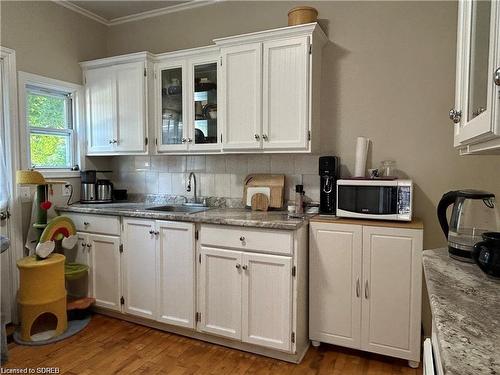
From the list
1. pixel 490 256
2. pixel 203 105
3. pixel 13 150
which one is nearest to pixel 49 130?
pixel 13 150

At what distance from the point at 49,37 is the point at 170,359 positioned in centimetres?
292

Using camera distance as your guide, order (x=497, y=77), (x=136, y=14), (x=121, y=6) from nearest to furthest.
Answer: (x=497, y=77), (x=121, y=6), (x=136, y=14)

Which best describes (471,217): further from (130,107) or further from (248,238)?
(130,107)

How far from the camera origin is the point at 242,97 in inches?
101

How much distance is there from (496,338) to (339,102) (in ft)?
7.12

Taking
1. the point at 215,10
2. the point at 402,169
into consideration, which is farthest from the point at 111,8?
the point at 402,169

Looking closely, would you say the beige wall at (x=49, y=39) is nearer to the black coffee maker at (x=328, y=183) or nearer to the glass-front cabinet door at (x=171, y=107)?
the glass-front cabinet door at (x=171, y=107)

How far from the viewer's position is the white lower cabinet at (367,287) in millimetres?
2098

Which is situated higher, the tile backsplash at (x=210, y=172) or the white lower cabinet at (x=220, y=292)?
the tile backsplash at (x=210, y=172)

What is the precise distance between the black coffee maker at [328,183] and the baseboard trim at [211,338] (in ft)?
3.35

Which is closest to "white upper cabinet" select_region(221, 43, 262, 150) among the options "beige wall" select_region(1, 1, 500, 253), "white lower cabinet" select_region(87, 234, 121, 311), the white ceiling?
"beige wall" select_region(1, 1, 500, 253)

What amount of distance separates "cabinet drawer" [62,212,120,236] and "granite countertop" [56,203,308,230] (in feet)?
0.15

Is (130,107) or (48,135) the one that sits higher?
(130,107)

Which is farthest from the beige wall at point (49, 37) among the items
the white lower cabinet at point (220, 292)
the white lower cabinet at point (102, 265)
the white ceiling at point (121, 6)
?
the white lower cabinet at point (220, 292)
